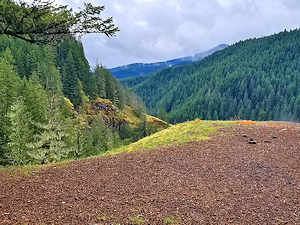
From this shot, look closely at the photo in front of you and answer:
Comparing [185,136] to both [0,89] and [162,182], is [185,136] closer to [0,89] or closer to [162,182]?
[162,182]

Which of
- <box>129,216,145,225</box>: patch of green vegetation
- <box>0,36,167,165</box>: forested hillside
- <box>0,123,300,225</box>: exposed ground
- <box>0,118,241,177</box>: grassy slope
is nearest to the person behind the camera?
<box>129,216,145,225</box>: patch of green vegetation

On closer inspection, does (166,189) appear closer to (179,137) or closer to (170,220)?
(170,220)

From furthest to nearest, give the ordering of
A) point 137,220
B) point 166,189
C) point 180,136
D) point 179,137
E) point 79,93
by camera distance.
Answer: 1. point 79,93
2. point 180,136
3. point 179,137
4. point 166,189
5. point 137,220

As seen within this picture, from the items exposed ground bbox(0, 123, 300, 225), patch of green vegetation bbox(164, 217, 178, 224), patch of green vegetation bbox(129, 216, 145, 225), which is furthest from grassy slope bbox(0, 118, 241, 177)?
patch of green vegetation bbox(164, 217, 178, 224)

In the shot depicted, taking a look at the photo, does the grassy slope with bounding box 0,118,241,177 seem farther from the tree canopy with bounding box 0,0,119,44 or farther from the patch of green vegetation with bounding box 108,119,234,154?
the tree canopy with bounding box 0,0,119,44

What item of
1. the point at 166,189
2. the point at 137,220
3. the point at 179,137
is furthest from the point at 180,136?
the point at 137,220

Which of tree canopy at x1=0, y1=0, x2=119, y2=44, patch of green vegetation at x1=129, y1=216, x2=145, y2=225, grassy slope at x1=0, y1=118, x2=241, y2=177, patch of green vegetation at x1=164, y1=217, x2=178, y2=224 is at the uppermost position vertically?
tree canopy at x1=0, y1=0, x2=119, y2=44

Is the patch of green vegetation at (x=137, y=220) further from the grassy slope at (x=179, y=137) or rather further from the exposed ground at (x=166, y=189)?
the grassy slope at (x=179, y=137)

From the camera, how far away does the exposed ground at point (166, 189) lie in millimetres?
6773

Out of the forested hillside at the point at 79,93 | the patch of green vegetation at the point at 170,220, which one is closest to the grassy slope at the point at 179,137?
the patch of green vegetation at the point at 170,220

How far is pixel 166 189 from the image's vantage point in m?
8.80

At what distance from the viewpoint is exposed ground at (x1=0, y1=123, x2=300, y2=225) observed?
6773 mm

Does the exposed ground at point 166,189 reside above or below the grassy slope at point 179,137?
below

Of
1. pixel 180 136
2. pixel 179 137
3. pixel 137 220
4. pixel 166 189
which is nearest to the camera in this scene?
pixel 137 220
